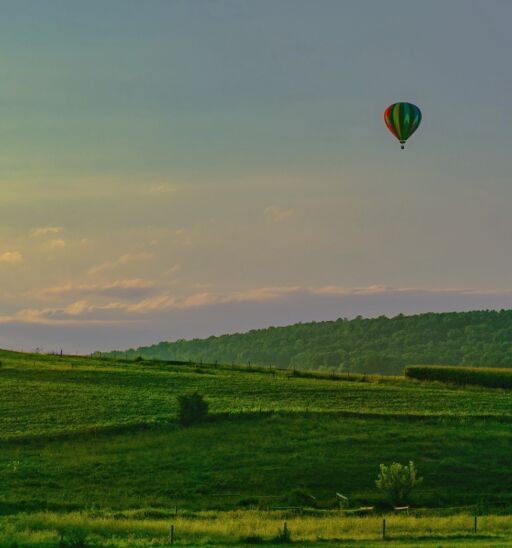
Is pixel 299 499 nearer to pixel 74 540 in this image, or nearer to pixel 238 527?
pixel 238 527

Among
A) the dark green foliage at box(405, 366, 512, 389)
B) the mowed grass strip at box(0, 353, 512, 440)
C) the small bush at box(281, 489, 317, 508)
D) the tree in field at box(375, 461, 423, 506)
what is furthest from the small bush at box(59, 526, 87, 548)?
the dark green foliage at box(405, 366, 512, 389)

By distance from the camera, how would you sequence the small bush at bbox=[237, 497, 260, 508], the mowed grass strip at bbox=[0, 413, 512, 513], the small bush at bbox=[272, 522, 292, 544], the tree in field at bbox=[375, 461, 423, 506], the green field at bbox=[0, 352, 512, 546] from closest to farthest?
the small bush at bbox=[272, 522, 292, 544]
the green field at bbox=[0, 352, 512, 546]
the small bush at bbox=[237, 497, 260, 508]
the tree in field at bbox=[375, 461, 423, 506]
the mowed grass strip at bbox=[0, 413, 512, 513]

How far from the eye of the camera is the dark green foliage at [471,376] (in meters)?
114

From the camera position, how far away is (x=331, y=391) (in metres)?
98.9

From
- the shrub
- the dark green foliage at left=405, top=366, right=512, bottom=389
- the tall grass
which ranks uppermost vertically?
the dark green foliage at left=405, top=366, right=512, bottom=389

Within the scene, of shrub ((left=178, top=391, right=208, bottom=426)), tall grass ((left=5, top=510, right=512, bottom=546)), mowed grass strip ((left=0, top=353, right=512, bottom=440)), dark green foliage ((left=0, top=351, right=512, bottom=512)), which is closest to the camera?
tall grass ((left=5, top=510, right=512, bottom=546))

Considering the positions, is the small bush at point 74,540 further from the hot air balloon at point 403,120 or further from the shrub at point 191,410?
the hot air balloon at point 403,120

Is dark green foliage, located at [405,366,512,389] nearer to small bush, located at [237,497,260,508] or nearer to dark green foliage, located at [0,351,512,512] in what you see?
dark green foliage, located at [0,351,512,512]

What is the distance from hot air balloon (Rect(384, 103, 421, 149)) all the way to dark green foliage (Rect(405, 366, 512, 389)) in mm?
38867

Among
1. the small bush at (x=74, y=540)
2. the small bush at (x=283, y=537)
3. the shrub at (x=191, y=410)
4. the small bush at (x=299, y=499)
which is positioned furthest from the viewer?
the shrub at (x=191, y=410)

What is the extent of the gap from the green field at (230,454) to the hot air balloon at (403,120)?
71.4 feet

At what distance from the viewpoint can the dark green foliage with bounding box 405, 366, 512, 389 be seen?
11406cm

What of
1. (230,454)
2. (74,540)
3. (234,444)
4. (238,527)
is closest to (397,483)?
(230,454)

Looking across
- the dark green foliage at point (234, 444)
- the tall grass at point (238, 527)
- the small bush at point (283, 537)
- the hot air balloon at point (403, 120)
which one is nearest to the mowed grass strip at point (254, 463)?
the dark green foliage at point (234, 444)
